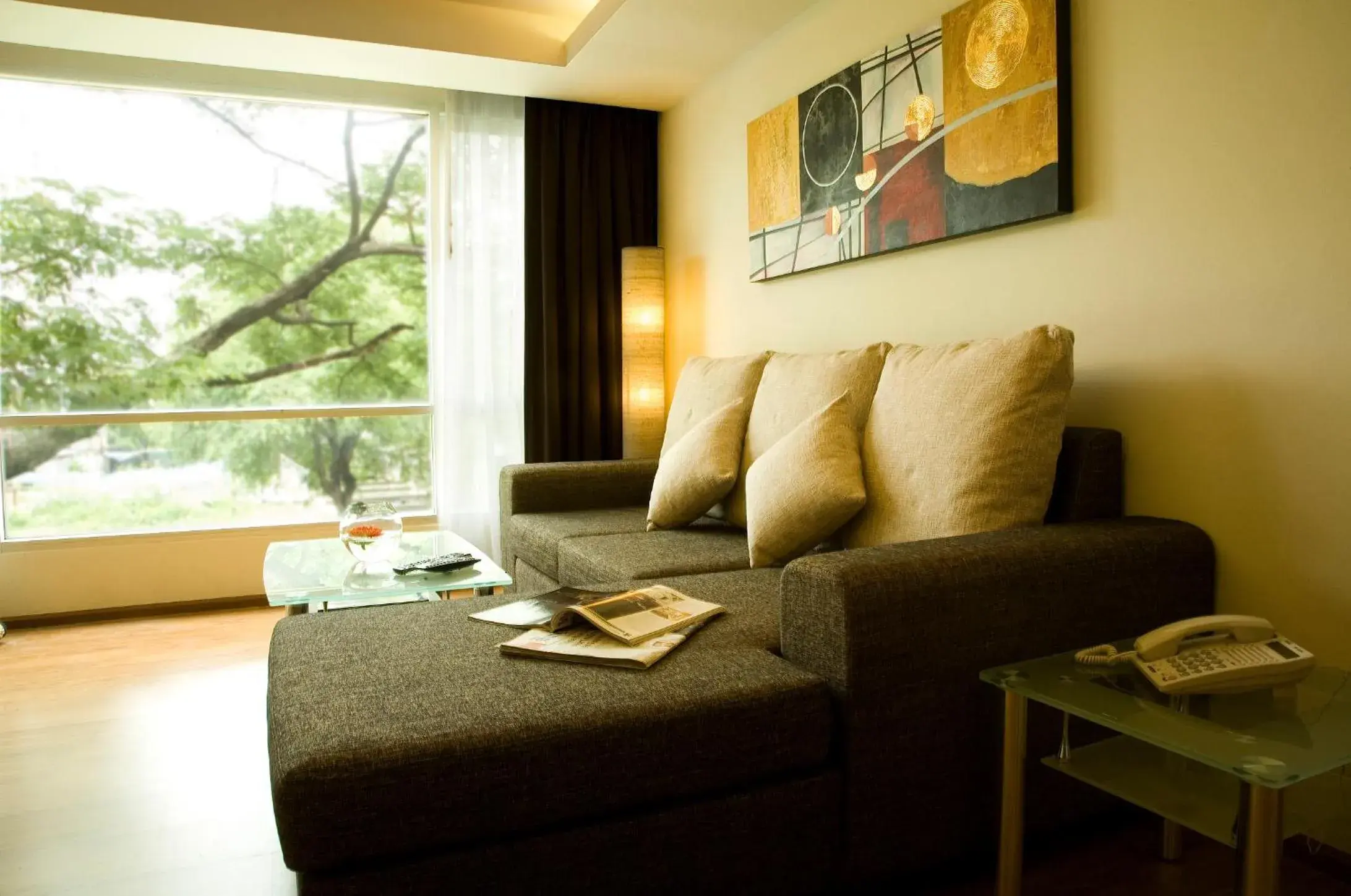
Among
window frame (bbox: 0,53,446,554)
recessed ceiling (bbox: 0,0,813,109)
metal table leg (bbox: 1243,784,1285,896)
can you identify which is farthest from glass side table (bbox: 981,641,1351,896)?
window frame (bbox: 0,53,446,554)

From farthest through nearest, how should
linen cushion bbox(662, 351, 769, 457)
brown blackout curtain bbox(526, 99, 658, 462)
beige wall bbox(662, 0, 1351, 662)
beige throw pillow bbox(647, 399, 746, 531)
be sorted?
1. brown blackout curtain bbox(526, 99, 658, 462)
2. linen cushion bbox(662, 351, 769, 457)
3. beige throw pillow bbox(647, 399, 746, 531)
4. beige wall bbox(662, 0, 1351, 662)

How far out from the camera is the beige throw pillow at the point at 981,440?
1.88 meters

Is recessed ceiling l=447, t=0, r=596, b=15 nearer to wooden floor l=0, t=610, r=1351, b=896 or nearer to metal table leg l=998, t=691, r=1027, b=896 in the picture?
wooden floor l=0, t=610, r=1351, b=896

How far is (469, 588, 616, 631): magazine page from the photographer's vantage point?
5.88 ft

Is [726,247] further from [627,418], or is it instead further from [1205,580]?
[1205,580]

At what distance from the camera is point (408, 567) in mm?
2482

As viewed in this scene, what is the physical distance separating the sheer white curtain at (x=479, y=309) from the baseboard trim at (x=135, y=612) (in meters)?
0.92

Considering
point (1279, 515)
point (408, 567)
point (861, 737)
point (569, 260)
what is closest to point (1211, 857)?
point (1279, 515)

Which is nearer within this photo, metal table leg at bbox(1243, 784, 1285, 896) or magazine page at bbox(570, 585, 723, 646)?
metal table leg at bbox(1243, 784, 1285, 896)

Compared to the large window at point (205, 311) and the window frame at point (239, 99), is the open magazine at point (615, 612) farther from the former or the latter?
the large window at point (205, 311)

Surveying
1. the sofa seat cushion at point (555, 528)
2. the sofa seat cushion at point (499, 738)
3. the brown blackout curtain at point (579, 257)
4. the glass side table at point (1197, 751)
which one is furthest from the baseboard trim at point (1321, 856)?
the brown blackout curtain at point (579, 257)

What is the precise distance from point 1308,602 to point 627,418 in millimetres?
2846

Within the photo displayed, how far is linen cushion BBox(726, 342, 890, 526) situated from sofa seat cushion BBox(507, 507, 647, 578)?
1.29ft

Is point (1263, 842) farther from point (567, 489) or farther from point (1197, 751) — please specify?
point (567, 489)
